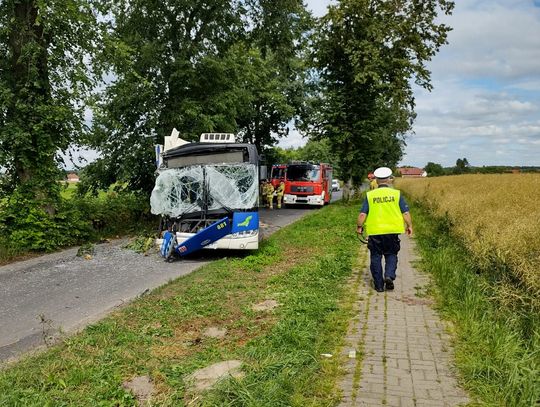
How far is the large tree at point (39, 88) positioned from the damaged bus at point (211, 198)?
11.4 feet

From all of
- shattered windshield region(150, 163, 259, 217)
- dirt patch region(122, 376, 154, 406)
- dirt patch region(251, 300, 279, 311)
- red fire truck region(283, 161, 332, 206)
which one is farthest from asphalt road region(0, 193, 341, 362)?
red fire truck region(283, 161, 332, 206)

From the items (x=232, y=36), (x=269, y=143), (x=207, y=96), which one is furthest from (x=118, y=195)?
(x=269, y=143)

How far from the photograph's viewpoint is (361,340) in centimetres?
547

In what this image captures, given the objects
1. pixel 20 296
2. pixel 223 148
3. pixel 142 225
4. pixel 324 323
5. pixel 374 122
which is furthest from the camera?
pixel 374 122

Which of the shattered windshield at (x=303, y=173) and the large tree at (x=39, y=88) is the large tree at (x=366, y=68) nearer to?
the shattered windshield at (x=303, y=173)

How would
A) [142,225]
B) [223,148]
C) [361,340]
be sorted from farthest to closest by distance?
[142,225] < [223,148] < [361,340]

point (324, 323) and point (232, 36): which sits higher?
point (232, 36)

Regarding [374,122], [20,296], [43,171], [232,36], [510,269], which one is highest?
[232,36]

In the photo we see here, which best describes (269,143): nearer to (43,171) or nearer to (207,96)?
(207,96)

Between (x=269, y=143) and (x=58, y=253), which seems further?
(x=269, y=143)

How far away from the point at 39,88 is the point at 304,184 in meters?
17.8

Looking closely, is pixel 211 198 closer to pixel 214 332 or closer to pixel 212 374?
pixel 214 332

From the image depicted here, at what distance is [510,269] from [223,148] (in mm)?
7625

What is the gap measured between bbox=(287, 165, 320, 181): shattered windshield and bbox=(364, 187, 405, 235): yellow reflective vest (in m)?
20.8
